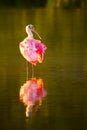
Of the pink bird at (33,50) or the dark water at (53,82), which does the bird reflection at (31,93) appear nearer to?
the dark water at (53,82)

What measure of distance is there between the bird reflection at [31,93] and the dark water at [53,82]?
0.25 ft

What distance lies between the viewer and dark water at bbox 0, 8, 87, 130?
9.81m

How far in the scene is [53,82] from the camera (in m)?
12.8

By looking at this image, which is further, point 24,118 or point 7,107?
point 7,107

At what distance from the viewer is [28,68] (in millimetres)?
14672

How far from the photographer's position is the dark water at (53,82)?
9807 millimetres

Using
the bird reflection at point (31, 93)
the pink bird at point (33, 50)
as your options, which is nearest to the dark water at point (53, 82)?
the bird reflection at point (31, 93)

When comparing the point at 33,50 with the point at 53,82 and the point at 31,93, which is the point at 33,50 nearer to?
the point at 53,82

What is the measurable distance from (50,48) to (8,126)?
919cm

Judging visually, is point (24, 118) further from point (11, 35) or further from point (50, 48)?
point (11, 35)

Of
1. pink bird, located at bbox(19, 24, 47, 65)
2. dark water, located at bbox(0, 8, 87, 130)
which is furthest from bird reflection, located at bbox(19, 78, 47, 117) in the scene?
pink bird, located at bbox(19, 24, 47, 65)

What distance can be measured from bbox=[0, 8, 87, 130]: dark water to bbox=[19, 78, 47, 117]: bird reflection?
0.25 ft

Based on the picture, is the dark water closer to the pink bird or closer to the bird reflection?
the bird reflection

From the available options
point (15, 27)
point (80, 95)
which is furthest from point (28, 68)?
point (15, 27)
